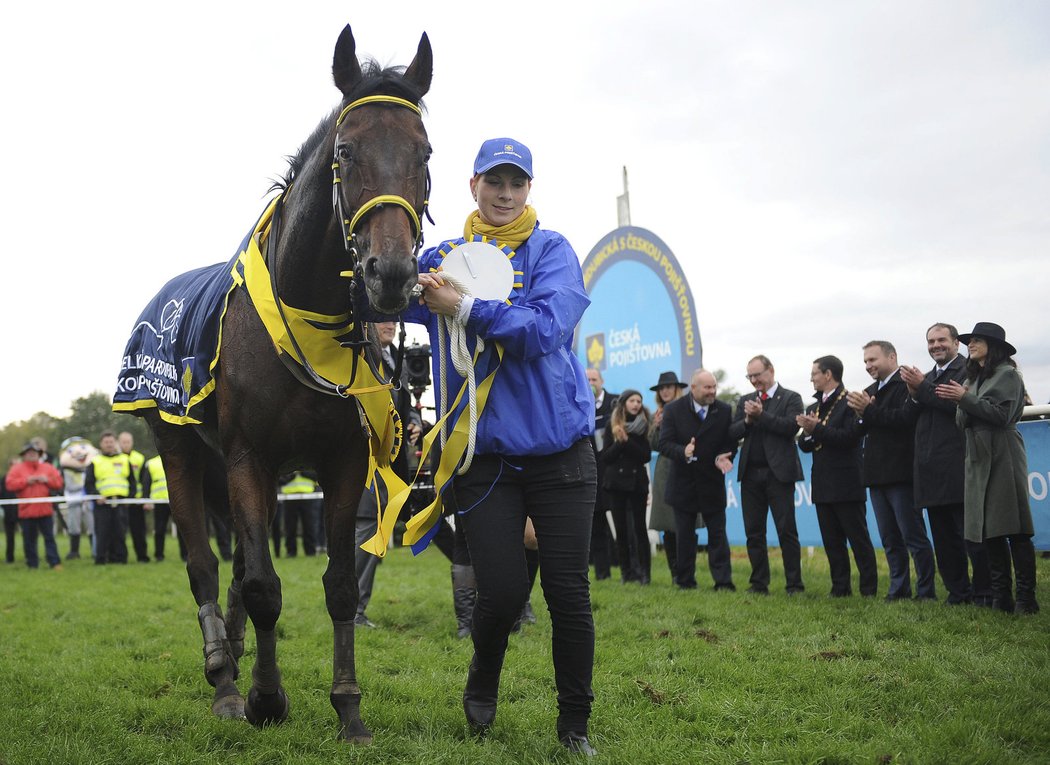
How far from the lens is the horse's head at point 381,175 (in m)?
3.25

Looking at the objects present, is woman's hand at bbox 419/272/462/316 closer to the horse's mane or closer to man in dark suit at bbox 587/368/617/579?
the horse's mane

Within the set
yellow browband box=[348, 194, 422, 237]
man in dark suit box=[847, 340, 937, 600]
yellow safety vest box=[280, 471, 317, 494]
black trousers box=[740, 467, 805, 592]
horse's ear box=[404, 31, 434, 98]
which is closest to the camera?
yellow browband box=[348, 194, 422, 237]

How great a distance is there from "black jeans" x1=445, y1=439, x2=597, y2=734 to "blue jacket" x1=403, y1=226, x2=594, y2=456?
114mm

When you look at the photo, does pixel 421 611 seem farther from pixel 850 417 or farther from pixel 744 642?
pixel 850 417

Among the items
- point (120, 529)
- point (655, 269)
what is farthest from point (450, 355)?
point (120, 529)

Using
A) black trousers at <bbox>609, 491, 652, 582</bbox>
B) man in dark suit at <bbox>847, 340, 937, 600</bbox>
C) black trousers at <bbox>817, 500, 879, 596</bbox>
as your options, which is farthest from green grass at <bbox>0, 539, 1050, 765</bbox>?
black trousers at <bbox>609, 491, 652, 582</bbox>

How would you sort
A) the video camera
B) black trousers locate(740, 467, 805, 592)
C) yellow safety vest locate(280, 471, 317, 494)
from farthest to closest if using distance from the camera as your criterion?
yellow safety vest locate(280, 471, 317, 494)
black trousers locate(740, 467, 805, 592)
the video camera

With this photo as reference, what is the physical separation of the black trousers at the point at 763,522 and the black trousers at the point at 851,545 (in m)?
0.33

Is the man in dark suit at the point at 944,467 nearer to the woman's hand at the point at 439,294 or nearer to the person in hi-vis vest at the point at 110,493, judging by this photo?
the woman's hand at the point at 439,294

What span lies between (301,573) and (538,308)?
932cm

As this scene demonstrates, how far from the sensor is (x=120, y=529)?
15.3m

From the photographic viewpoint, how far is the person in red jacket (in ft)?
49.2

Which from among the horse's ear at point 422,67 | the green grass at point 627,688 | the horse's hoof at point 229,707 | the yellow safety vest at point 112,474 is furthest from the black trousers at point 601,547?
the yellow safety vest at point 112,474

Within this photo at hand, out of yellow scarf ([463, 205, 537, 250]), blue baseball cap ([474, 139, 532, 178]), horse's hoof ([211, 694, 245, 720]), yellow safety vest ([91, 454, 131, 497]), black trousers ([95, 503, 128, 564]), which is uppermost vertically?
blue baseball cap ([474, 139, 532, 178])
